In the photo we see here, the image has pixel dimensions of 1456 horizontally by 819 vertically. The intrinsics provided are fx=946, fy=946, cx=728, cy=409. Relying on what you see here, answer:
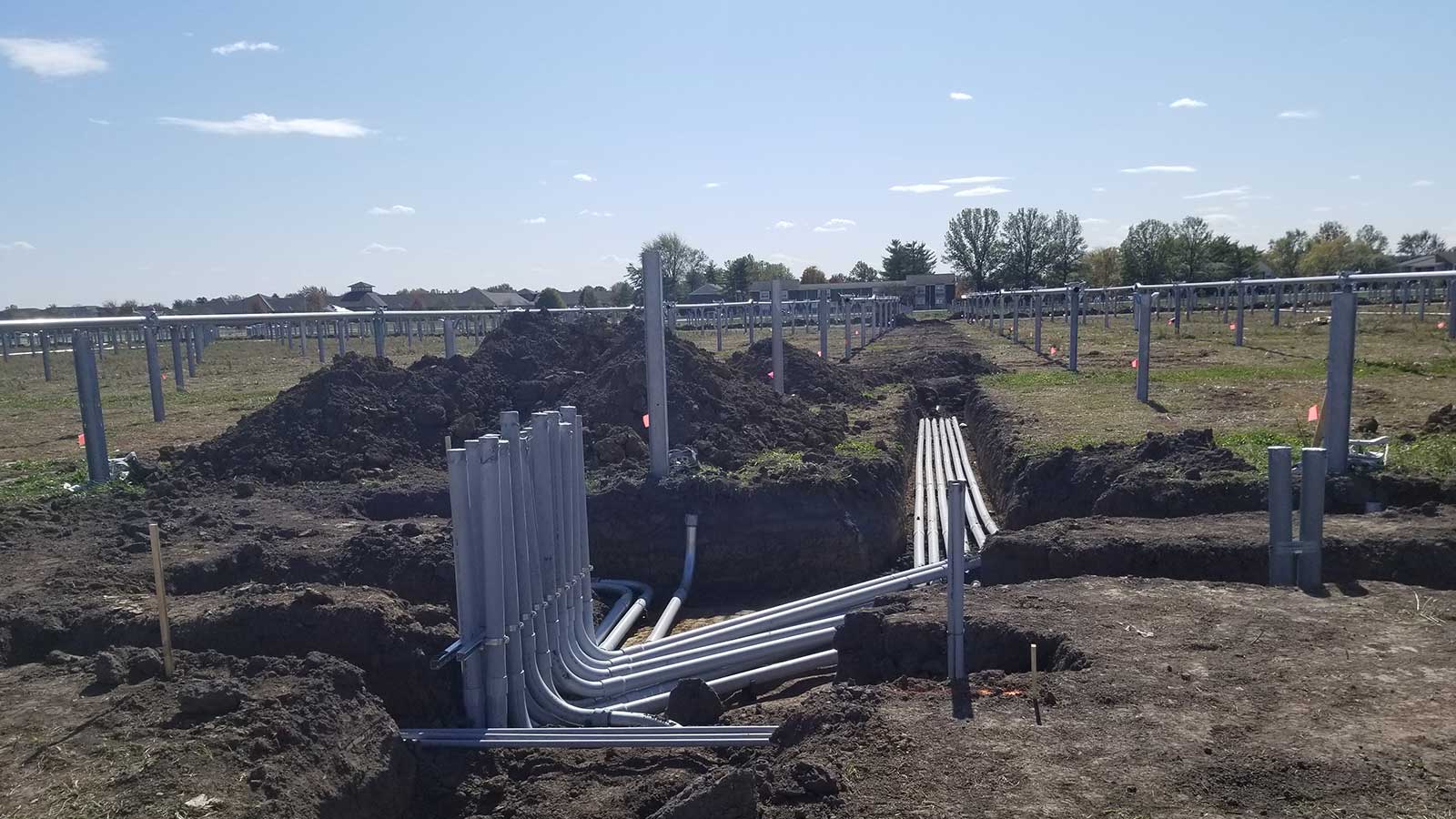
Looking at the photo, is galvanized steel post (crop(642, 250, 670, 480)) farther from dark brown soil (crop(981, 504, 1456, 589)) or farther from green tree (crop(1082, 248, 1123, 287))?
green tree (crop(1082, 248, 1123, 287))

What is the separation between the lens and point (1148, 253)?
7531 cm

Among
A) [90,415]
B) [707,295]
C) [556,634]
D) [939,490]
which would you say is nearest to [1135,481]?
[939,490]

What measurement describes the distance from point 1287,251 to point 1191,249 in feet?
41.3

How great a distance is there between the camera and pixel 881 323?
47500 millimetres

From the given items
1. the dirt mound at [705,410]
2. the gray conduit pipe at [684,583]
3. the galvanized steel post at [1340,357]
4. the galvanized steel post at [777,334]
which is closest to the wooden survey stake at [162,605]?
the gray conduit pipe at [684,583]

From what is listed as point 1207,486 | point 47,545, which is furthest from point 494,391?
point 1207,486

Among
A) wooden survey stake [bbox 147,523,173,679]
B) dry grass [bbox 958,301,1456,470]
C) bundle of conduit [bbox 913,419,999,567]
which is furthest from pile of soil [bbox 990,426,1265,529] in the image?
wooden survey stake [bbox 147,523,173,679]

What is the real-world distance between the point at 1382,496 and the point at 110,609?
9586mm

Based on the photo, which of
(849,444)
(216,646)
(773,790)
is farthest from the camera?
(849,444)

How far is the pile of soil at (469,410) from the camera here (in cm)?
1105

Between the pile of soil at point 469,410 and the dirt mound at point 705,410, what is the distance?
0.02 m

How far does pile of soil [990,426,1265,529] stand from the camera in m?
8.35

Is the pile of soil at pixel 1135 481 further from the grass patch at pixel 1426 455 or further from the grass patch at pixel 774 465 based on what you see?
the grass patch at pixel 774 465

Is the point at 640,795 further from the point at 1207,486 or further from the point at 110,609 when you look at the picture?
the point at 1207,486
